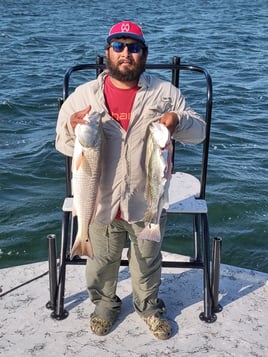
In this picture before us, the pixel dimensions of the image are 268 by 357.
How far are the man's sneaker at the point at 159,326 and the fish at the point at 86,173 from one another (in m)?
0.79

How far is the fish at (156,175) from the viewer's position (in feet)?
11.5

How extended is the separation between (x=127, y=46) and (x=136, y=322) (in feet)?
7.05

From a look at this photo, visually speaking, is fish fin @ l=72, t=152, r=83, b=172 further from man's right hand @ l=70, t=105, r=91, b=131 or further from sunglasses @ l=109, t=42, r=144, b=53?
sunglasses @ l=109, t=42, r=144, b=53

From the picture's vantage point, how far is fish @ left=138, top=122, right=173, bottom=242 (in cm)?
349

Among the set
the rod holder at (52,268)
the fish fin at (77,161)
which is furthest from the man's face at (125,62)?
the rod holder at (52,268)

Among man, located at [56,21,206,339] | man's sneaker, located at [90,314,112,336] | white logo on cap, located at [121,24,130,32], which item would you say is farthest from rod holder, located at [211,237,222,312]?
white logo on cap, located at [121,24,130,32]

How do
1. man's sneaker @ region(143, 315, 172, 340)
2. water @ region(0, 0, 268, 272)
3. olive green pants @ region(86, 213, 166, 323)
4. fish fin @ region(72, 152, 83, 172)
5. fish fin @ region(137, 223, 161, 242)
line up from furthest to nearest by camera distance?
water @ region(0, 0, 268, 272), man's sneaker @ region(143, 315, 172, 340), olive green pants @ region(86, 213, 166, 323), fish fin @ region(137, 223, 161, 242), fish fin @ region(72, 152, 83, 172)

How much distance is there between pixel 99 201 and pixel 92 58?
1495cm

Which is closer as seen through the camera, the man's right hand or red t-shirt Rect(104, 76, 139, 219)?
the man's right hand

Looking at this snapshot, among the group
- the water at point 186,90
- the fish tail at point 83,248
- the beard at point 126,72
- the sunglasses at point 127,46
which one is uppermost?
the sunglasses at point 127,46

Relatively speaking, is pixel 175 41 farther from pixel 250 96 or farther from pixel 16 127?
pixel 16 127

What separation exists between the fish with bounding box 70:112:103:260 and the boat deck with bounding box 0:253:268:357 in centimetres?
76

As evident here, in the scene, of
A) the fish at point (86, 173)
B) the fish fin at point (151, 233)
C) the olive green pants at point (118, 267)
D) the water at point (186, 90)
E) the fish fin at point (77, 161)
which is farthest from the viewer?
the water at point (186, 90)

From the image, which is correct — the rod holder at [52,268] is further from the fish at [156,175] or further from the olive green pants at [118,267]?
the fish at [156,175]
